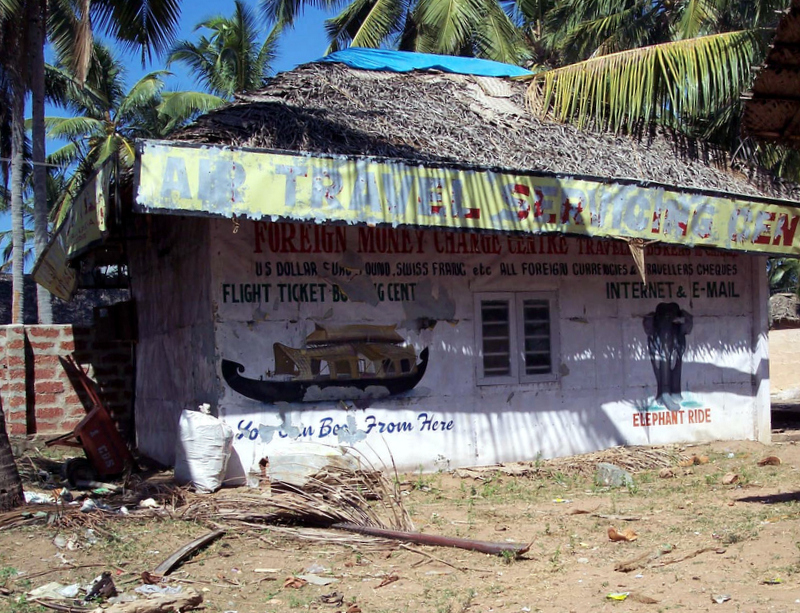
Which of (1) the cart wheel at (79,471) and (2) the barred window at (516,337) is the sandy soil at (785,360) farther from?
(1) the cart wheel at (79,471)

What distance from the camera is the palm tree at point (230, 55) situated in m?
29.5

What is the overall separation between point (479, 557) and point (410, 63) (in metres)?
8.13

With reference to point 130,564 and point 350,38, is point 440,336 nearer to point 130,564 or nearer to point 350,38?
point 130,564

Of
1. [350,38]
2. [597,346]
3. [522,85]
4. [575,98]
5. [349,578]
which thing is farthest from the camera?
[350,38]

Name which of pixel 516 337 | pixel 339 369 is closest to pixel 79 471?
pixel 339 369

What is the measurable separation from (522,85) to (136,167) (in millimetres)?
6732

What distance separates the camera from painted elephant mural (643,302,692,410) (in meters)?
10.9

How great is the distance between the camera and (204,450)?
816cm

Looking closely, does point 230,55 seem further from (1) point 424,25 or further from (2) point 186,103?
(1) point 424,25

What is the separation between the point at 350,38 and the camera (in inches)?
999

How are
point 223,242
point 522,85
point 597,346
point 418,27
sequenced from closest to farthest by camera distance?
point 223,242, point 597,346, point 522,85, point 418,27

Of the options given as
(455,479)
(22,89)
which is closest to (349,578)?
(455,479)

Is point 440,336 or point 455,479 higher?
point 440,336

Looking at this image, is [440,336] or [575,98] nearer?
[440,336]
